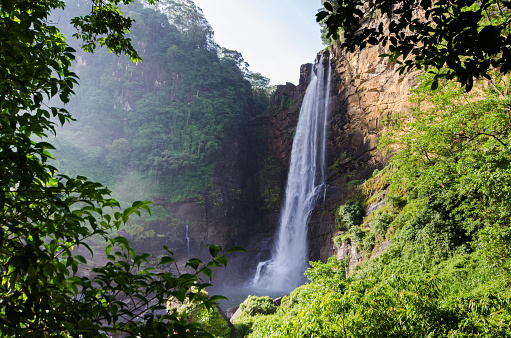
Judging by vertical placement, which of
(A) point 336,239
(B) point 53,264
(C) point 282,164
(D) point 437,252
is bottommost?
(B) point 53,264

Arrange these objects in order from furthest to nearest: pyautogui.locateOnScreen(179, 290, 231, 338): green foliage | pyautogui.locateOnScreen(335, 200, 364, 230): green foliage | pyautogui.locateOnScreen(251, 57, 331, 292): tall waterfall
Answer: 1. pyautogui.locateOnScreen(251, 57, 331, 292): tall waterfall
2. pyautogui.locateOnScreen(335, 200, 364, 230): green foliage
3. pyautogui.locateOnScreen(179, 290, 231, 338): green foliage

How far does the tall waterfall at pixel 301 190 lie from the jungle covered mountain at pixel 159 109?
9383 mm

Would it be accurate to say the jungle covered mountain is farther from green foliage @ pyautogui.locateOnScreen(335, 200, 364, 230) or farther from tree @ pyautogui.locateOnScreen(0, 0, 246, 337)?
tree @ pyautogui.locateOnScreen(0, 0, 246, 337)

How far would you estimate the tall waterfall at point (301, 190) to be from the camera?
22.3 m

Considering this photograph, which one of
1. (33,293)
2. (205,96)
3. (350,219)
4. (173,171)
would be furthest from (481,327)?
(205,96)

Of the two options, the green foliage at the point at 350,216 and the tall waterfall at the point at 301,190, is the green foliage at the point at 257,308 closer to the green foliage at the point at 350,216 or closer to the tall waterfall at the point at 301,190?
the green foliage at the point at 350,216

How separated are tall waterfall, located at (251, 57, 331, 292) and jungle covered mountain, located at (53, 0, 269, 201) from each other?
938 cm

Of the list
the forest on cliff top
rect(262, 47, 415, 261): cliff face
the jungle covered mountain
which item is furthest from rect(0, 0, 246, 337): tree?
the jungle covered mountain

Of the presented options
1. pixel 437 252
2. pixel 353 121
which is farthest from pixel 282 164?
pixel 437 252

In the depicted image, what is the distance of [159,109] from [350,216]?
25427 mm

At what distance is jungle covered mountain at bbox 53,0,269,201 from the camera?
1230 inches

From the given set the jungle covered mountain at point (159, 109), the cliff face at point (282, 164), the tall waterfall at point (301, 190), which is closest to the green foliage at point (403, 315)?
the cliff face at point (282, 164)

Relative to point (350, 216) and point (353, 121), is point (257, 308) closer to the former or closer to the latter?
point (350, 216)

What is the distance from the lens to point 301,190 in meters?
24.6
